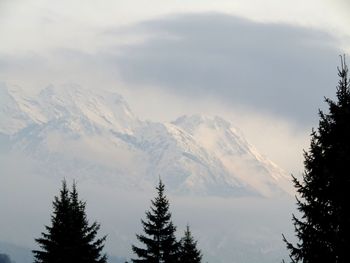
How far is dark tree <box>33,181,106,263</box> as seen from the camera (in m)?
36.2

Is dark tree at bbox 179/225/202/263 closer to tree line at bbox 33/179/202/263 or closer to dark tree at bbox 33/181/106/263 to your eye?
tree line at bbox 33/179/202/263

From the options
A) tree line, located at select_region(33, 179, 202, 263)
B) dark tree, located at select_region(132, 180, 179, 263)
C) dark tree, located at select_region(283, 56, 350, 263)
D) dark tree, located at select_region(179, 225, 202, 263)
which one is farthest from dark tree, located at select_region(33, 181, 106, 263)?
dark tree, located at select_region(283, 56, 350, 263)

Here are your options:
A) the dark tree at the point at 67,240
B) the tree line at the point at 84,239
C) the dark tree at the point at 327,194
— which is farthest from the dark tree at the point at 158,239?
the dark tree at the point at 327,194

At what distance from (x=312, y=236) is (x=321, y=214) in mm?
698

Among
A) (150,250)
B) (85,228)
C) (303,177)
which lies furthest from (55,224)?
(303,177)

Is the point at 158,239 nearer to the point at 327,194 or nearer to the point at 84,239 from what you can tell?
the point at 84,239

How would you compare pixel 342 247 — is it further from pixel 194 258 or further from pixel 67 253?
pixel 194 258

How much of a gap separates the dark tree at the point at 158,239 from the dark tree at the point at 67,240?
2.35 meters

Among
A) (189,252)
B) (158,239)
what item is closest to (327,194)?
(158,239)

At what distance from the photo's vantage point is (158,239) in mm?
37875

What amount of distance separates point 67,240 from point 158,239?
15.5 feet

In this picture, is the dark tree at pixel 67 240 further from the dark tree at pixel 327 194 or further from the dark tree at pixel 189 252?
the dark tree at pixel 327 194

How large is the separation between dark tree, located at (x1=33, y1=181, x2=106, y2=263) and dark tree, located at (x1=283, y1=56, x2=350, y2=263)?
55.2 feet

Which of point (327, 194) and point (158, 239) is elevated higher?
point (158, 239)
